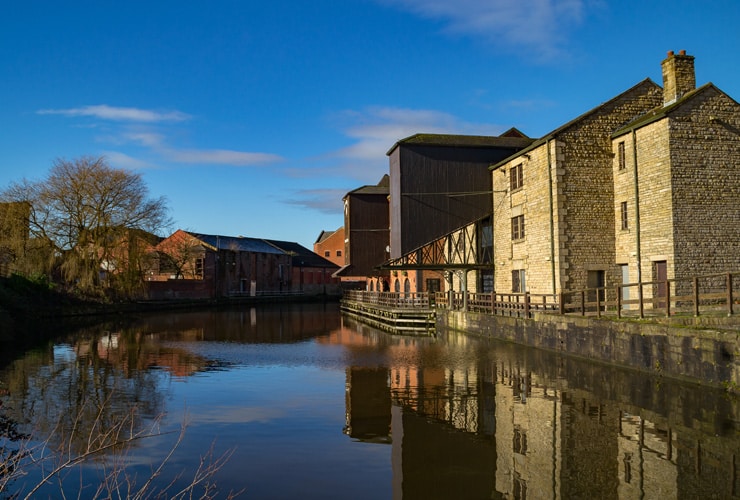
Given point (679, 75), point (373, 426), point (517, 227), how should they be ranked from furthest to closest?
point (517, 227)
point (679, 75)
point (373, 426)

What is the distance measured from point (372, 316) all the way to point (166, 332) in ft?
43.2

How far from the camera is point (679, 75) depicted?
22000 millimetres

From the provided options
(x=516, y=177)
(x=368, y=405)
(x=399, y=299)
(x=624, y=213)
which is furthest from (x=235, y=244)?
(x=368, y=405)

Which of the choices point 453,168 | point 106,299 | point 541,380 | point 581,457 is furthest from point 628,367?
point 106,299

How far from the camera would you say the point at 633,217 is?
74.0ft

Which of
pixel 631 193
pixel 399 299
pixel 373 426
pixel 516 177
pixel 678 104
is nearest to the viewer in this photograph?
pixel 373 426

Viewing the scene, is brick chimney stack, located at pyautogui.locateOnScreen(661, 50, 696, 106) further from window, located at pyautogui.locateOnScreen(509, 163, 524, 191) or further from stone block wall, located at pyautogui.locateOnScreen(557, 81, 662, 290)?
window, located at pyautogui.locateOnScreen(509, 163, 524, 191)

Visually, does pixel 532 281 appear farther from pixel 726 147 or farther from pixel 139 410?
pixel 139 410

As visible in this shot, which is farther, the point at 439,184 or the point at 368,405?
the point at 439,184

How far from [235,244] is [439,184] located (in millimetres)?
43725

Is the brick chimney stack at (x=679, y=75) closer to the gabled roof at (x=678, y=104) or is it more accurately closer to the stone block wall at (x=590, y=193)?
the gabled roof at (x=678, y=104)

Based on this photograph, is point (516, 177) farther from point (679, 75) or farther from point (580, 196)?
point (679, 75)

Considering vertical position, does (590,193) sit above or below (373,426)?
above

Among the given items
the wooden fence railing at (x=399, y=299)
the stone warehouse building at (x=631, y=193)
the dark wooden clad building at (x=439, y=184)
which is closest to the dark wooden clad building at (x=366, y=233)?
the wooden fence railing at (x=399, y=299)
